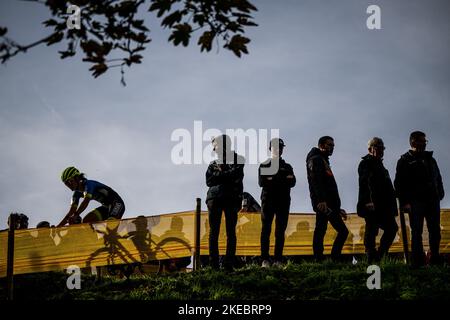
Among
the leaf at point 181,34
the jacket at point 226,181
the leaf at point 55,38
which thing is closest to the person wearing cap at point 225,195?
the jacket at point 226,181

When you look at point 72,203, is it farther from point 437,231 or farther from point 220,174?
point 437,231

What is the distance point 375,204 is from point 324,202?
2.77ft

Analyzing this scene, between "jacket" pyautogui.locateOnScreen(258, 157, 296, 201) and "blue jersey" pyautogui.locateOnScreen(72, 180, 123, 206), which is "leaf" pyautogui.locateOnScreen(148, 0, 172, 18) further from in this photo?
"blue jersey" pyautogui.locateOnScreen(72, 180, 123, 206)

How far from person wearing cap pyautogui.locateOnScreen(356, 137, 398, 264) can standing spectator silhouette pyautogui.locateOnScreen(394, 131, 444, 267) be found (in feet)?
0.74

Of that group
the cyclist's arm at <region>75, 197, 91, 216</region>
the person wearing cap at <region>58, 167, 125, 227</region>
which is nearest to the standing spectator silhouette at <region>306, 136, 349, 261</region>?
the person wearing cap at <region>58, 167, 125, 227</region>

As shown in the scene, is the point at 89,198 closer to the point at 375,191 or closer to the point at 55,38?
the point at 375,191

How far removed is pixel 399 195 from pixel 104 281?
5.67 metres

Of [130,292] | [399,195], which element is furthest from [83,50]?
[399,195]

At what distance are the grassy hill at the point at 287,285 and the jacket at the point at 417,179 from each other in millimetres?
1138

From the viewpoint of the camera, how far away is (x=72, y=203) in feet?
37.0

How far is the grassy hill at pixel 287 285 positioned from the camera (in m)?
8.02

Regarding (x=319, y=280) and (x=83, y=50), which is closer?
(x=83, y=50)

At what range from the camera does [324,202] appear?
973 cm

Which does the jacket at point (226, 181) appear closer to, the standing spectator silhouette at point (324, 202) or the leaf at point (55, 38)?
the standing spectator silhouette at point (324, 202)
